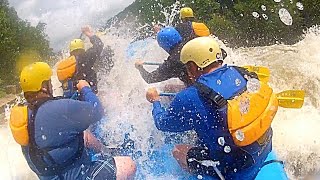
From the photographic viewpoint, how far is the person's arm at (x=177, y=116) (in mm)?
3600

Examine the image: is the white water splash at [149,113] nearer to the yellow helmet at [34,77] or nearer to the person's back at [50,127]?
the person's back at [50,127]

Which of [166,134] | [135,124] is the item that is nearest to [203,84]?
[166,134]

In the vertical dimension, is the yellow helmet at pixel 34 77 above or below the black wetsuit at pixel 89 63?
above

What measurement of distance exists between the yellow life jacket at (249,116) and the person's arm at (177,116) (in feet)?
0.91

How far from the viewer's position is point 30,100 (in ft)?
12.2

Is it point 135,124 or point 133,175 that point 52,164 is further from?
point 135,124

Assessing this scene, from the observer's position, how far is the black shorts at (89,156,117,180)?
156 inches

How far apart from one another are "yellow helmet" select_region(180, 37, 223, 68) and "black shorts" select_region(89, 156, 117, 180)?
108cm

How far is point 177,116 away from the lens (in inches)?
146

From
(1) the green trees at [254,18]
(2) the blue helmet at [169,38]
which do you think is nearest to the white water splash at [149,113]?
(2) the blue helmet at [169,38]

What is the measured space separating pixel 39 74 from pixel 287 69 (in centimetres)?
551

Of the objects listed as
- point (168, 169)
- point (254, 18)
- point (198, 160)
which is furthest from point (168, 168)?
point (254, 18)

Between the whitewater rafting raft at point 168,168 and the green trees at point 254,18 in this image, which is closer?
the whitewater rafting raft at point 168,168

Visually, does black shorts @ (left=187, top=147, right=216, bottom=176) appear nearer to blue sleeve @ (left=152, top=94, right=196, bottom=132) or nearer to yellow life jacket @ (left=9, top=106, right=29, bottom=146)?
blue sleeve @ (left=152, top=94, right=196, bottom=132)
